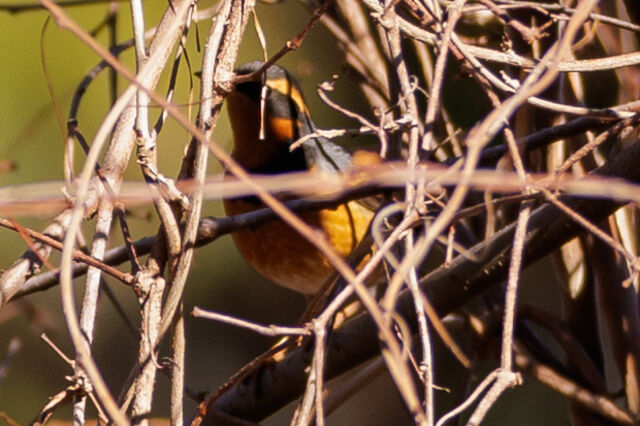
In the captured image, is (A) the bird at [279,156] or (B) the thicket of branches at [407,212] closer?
(B) the thicket of branches at [407,212]

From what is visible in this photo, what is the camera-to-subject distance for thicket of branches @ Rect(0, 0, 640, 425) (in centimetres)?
83

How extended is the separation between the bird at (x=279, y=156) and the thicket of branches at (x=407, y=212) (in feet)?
1.05

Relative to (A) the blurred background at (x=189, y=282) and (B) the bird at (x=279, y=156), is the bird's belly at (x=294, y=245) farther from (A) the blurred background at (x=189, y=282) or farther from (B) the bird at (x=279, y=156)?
(A) the blurred background at (x=189, y=282)

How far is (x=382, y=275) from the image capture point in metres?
2.35

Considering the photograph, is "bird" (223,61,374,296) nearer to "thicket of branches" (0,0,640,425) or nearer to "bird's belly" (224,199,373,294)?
"bird's belly" (224,199,373,294)

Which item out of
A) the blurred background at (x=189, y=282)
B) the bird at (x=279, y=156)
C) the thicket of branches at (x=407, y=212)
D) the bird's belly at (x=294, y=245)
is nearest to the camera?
the thicket of branches at (x=407, y=212)

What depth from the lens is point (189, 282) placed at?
407 centimetres

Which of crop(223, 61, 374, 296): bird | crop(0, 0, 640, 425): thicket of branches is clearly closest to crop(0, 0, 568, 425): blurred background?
crop(223, 61, 374, 296): bird

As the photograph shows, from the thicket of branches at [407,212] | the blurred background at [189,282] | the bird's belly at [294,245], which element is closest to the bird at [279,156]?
the bird's belly at [294,245]

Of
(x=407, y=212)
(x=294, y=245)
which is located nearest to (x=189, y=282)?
(x=294, y=245)

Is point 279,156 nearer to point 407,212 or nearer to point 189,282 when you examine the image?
point 407,212

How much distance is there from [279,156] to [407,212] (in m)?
1.40

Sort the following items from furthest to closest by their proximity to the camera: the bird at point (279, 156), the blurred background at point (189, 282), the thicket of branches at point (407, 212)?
the blurred background at point (189, 282) → the bird at point (279, 156) → the thicket of branches at point (407, 212)

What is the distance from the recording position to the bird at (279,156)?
2.29 meters
